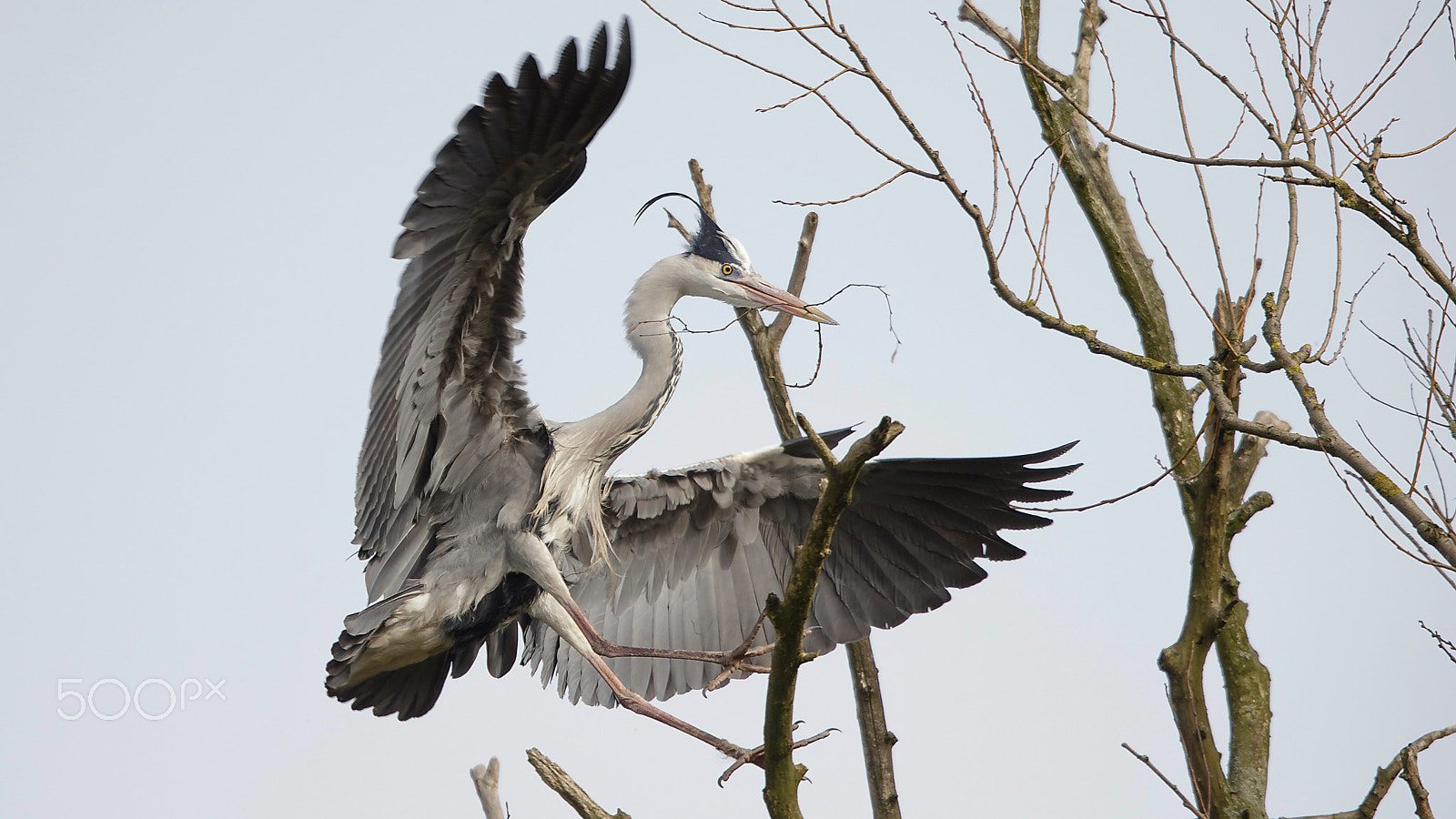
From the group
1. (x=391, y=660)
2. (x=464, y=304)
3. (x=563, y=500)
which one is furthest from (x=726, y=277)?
(x=391, y=660)

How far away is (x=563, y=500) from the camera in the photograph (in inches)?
168

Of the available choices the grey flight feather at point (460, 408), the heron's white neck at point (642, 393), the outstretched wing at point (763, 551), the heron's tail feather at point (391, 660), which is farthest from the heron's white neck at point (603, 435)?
Answer: the heron's tail feather at point (391, 660)

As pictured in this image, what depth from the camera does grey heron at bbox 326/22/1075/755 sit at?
3.45 meters

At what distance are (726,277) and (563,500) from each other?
1.04 metres

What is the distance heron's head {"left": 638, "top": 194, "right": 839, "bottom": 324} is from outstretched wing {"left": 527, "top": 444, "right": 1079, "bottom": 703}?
22.3 inches

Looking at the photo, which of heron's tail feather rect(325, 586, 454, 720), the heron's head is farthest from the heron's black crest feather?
heron's tail feather rect(325, 586, 454, 720)

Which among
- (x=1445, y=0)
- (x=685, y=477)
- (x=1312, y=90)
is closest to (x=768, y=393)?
(x=685, y=477)

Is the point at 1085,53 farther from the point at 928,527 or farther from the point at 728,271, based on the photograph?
the point at 928,527

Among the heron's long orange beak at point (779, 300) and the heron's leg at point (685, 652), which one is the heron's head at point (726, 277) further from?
the heron's leg at point (685, 652)

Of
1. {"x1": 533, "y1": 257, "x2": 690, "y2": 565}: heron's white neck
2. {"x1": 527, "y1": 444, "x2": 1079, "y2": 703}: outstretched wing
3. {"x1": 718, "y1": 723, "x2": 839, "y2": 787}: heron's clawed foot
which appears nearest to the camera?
{"x1": 718, "y1": 723, "x2": 839, "y2": 787}: heron's clawed foot

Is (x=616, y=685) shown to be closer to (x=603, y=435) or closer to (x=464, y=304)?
(x=603, y=435)

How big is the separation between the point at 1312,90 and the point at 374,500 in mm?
3145

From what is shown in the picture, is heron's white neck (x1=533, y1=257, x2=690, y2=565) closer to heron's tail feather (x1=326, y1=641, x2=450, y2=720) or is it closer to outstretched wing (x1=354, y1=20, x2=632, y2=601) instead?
outstretched wing (x1=354, y1=20, x2=632, y2=601)

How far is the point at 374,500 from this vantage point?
4.26m
